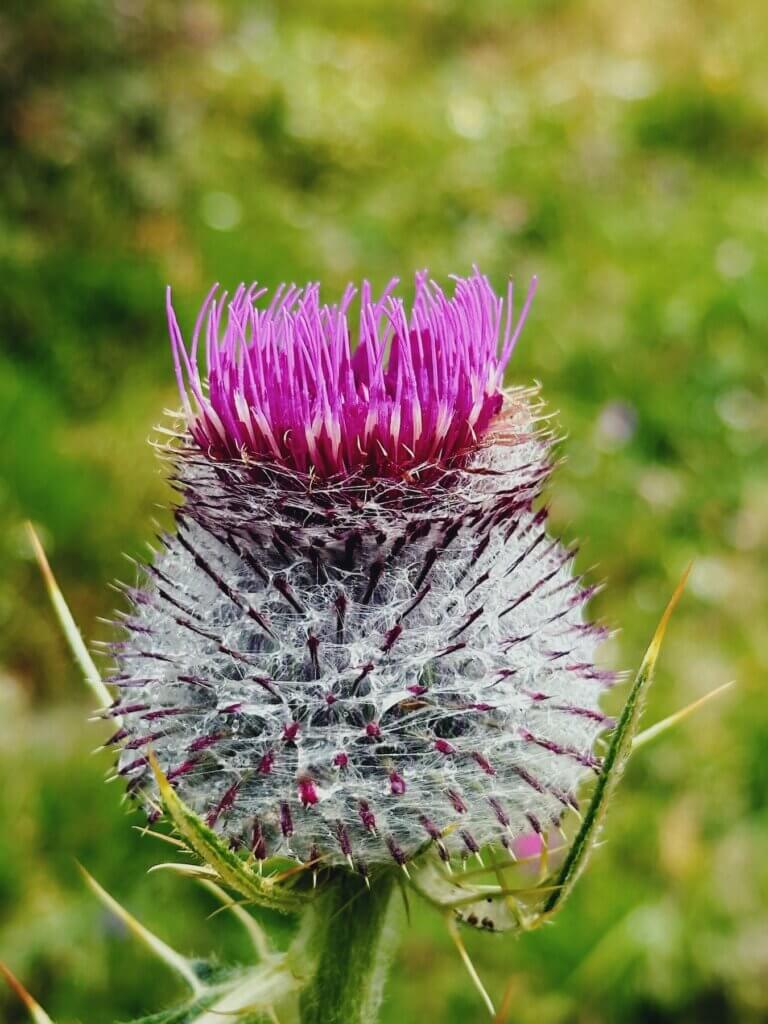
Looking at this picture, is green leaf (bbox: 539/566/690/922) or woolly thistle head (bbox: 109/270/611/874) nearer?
green leaf (bbox: 539/566/690/922)

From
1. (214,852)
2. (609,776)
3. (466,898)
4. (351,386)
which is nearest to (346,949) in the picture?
(466,898)

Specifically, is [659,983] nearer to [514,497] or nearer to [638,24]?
[514,497]

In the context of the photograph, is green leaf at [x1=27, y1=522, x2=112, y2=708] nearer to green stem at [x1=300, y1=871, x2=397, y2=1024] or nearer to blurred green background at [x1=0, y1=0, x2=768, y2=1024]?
green stem at [x1=300, y1=871, x2=397, y2=1024]

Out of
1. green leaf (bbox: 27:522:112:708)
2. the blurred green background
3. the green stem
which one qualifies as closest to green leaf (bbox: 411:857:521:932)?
the green stem

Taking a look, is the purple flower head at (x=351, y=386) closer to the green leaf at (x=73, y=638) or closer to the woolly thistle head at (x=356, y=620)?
the woolly thistle head at (x=356, y=620)

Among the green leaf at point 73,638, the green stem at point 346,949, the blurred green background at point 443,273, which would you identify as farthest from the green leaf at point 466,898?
the blurred green background at point 443,273

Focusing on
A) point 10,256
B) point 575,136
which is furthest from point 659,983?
point 575,136
